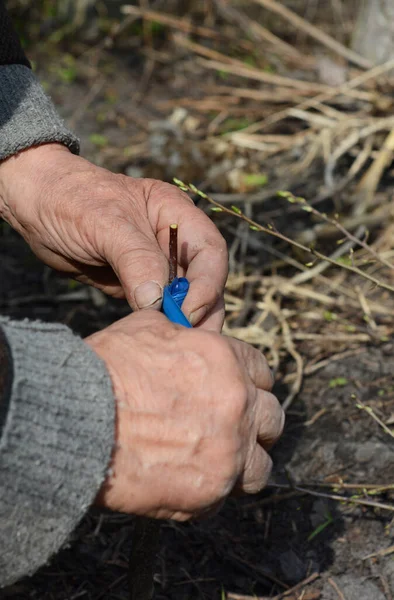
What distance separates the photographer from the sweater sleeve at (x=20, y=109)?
1.95m

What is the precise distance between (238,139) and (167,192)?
198cm

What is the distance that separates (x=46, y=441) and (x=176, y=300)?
1.48 ft

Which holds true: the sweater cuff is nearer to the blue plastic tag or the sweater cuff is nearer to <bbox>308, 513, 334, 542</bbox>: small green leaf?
the blue plastic tag

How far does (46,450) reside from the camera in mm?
1193

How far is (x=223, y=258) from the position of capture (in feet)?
5.40

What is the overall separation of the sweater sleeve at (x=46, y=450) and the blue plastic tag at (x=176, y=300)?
26 centimetres

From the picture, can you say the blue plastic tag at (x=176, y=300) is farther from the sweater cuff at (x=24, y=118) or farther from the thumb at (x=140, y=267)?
the sweater cuff at (x=24, y=118)

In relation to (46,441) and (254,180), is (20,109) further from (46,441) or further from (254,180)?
(254,180)

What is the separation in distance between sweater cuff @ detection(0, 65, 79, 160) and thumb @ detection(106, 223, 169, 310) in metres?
0.43

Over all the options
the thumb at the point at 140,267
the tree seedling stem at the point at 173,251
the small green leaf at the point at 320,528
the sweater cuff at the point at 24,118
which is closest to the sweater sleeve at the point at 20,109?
the sweater cuff at the point at 24,118

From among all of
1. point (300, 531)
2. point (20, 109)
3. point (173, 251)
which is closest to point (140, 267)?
point (173, 251)

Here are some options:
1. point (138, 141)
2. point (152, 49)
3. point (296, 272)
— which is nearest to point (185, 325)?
point (296, 272)

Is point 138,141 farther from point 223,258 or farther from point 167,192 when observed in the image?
point 223,258

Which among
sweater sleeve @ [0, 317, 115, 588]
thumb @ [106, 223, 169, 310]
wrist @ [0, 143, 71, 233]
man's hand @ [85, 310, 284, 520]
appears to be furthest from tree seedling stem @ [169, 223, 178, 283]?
wrist @ [0, 143, 71, 233]
